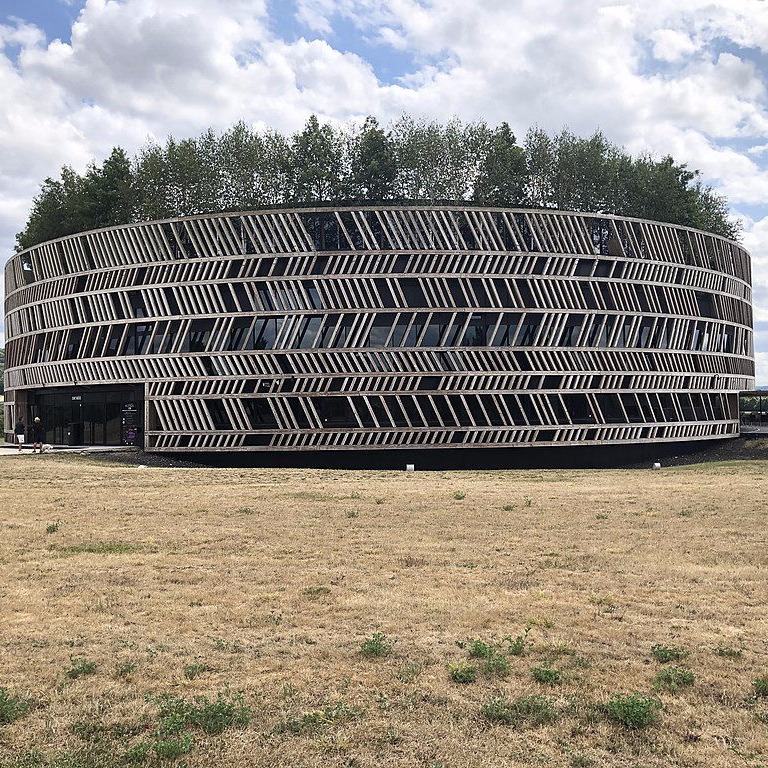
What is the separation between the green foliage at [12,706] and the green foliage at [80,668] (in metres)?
0.76

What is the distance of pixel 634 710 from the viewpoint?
7.60 meters

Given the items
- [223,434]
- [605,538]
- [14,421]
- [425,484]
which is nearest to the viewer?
[605,538]

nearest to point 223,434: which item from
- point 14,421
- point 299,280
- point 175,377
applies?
point 175,377

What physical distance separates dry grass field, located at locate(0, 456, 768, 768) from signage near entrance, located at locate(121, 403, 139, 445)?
3397 cm

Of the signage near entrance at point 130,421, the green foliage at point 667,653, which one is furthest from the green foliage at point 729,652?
the signage near entrance at point 130,421

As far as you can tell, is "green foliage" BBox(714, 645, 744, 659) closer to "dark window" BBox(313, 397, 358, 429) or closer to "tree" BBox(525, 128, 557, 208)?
"dark window" BBox(313, 397, 358, 429)

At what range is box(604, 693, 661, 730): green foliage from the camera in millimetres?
7496

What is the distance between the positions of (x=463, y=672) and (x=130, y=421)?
4995cm

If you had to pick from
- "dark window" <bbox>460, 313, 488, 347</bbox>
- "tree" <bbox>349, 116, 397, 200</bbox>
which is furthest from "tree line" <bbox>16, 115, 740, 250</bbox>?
"dark window" <bbox>460, 313, 488, 347</bbox>

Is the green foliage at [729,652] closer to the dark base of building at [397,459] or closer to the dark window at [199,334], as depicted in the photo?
the dark base of building at [397,459]

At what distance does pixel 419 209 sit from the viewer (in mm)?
50656

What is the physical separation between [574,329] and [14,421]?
158 ft

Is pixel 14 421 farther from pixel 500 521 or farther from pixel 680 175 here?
pixel 680 175

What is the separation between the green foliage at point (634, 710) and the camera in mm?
7496
